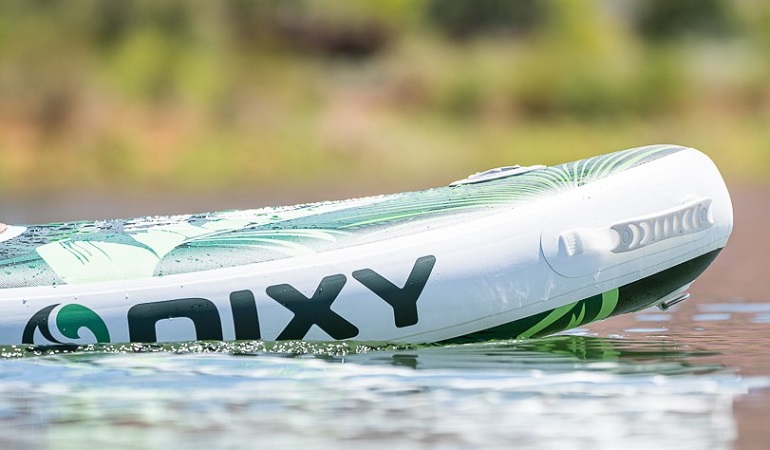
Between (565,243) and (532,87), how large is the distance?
38935 mm

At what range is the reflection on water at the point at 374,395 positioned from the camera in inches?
216

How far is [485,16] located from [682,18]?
20.8 feet

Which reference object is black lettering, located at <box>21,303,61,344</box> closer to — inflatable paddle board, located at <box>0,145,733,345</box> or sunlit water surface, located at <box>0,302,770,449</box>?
inflatable paddle board, located at <box>0,145,733,345</box>

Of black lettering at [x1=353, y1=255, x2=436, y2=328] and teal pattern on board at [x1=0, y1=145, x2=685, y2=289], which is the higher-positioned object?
teal pattern on board at [x1=0, y1=145, x2=685, y2=289]

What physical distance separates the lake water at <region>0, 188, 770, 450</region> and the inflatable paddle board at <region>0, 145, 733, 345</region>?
0.14 m

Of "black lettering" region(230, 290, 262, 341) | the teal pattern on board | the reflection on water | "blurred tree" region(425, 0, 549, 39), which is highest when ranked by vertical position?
"blurred tree" region(425, 0, 549, 39)

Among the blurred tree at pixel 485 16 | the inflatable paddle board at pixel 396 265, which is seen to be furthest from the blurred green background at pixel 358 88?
the inflatable paddle board at pixel 396 265

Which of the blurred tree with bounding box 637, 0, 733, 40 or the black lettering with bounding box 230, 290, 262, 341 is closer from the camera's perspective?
the black lettering with bounding box 230, 290, 262, 341

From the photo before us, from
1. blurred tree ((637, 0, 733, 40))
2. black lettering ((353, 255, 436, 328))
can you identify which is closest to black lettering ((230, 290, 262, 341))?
black lettering ((353, 255, 436, 328))

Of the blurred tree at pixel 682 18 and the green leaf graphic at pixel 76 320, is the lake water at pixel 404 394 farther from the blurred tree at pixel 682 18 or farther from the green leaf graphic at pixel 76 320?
the blurred tree at pixel 682 18

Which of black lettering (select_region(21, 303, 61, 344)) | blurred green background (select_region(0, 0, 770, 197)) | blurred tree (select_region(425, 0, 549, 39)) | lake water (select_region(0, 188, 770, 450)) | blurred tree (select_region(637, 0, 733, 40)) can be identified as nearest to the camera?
lake water (select_region(0, 188, 770, 450))

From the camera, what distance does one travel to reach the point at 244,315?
7.20m

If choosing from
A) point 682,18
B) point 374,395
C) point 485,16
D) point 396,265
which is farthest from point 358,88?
point 374,395

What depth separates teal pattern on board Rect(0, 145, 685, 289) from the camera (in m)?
7.29
